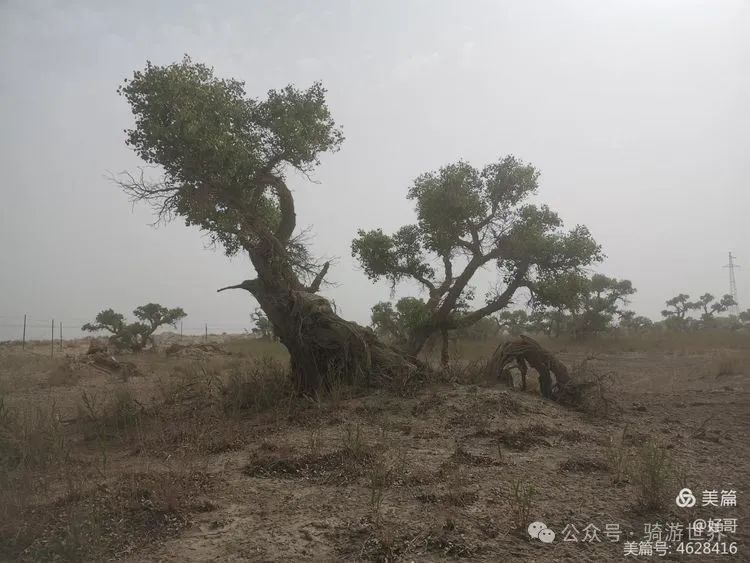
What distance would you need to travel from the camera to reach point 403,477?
5.80 m

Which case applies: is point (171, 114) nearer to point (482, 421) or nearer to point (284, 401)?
point (284, 401)

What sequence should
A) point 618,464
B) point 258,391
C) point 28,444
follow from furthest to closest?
1. point 258,391
2. point 28,444
3. point 618,464

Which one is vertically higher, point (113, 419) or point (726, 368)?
point (726, 368)

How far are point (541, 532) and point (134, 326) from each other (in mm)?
31148

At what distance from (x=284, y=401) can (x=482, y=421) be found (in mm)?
3733

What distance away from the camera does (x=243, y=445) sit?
7.34m

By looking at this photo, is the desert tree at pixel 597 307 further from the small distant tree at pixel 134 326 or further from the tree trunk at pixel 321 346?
the small distant tree at pixel 134 326

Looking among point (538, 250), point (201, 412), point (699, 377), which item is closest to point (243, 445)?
point (201, 412)

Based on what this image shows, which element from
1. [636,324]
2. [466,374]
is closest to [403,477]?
[466,374]

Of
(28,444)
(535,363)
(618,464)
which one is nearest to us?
(618,464)

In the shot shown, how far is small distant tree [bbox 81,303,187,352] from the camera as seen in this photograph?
30562mm

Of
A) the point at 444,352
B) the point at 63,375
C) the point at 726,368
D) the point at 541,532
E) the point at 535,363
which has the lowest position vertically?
the point at 541,532

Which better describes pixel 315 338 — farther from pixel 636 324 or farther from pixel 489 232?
pixel 636 324

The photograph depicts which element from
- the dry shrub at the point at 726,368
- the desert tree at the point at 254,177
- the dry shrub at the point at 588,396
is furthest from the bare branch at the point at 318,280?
the dry shrub at the point at 726,368
